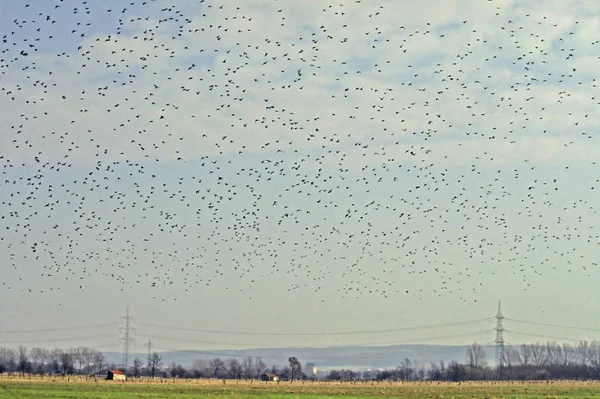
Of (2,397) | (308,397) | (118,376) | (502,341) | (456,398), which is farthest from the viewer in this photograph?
(502,341)

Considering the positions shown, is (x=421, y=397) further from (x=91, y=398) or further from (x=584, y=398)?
(x=91, y=398)

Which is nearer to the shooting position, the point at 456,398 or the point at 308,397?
the point at 456,398

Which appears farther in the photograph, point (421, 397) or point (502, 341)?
point (502, 341)

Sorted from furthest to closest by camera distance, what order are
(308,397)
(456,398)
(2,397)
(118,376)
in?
(118,376) < (308,397) < (456,398) < (2,397)

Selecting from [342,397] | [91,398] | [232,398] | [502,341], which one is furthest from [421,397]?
[502,341]

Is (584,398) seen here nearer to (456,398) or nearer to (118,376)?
(456,398)

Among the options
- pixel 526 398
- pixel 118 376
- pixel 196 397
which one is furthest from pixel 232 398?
pixel 118 376

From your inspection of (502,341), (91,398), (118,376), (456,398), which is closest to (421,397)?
(456,398)

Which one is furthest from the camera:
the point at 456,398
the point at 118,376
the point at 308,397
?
the point at 118,376

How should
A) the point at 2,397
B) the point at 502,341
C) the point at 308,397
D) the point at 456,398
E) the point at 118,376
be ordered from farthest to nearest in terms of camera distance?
the point at 502,341 < the point at 118,376 < the point at 308,397 < the point at 456,398 < the point at 2,397

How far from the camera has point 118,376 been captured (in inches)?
6727

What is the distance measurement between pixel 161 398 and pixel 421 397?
57.5 ft

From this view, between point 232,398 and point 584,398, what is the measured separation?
24.1m

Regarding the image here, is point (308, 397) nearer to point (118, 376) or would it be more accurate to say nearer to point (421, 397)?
point (421, 397)
